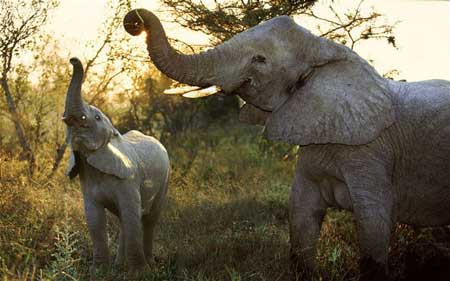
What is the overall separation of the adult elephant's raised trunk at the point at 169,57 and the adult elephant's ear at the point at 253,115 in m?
0.72

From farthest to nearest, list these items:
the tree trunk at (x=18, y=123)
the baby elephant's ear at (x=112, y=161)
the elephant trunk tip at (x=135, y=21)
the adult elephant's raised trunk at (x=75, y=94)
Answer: the tree trunk at (x=18, y=123) → the baby elephant's ear at (x=112, y=161) → the adult elephant's raised trunk at (x=75, y=94) → the elephant trunk tip at (x=135, y=21)

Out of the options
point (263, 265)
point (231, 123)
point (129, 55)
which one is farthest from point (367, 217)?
point (231, 123)

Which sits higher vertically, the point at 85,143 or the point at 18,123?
the point at 85,143

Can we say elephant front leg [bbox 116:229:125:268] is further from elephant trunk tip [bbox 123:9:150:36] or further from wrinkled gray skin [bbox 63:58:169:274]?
elephant trunk tip [bbox 123:9:150:36]

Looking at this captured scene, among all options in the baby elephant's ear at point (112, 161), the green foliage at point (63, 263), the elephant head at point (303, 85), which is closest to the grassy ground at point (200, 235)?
the green foliage at point (63, 263)

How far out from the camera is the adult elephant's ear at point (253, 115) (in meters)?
4.50

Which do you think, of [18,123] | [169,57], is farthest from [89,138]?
[18,123]

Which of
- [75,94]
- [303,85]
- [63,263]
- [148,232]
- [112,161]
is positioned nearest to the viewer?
[63,263]

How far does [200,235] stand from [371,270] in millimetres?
2223

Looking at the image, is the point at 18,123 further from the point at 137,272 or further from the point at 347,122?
the point at 347,122

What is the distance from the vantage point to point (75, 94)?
4434 millimetres

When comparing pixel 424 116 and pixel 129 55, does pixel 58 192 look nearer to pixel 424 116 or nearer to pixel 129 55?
pixel 129 55

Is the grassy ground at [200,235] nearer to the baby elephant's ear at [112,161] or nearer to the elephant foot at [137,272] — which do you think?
the elephant foot at [137,272]

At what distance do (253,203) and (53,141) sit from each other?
3998 mm
